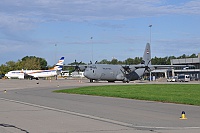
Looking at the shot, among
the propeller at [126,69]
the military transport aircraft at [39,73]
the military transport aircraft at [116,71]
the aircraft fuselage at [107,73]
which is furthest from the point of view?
the military transport aircraft at [39,73]

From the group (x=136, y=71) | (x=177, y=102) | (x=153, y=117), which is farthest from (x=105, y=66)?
(x=153, y=117)

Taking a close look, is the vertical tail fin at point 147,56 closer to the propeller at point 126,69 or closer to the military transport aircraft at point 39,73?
the propeller at point 126,69

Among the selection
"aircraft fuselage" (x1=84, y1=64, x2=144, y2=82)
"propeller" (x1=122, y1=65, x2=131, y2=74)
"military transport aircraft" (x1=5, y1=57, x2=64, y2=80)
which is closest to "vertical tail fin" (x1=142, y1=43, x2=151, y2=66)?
"aircraft fuselage" (x1=84, y1=64, x2=144, y2=82)

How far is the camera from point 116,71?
68188 mm

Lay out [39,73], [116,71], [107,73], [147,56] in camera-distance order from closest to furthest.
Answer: [107,73], [116,71], [147,56], [39,73]

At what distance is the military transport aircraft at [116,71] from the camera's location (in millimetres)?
65250

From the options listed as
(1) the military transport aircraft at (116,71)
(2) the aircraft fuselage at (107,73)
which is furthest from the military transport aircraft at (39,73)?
(2) the aircraft fuselage at (107,73)

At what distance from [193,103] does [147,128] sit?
9.81 m

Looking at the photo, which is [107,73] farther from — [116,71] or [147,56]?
[147,56]

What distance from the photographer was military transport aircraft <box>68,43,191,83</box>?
6525 centimetres

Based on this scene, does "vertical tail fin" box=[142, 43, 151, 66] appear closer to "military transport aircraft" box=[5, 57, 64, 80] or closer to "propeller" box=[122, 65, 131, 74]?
"propeller" box=[122, 65, 131, 74]

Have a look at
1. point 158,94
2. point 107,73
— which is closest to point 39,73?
point 107,73

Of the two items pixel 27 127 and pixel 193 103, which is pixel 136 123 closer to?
pixel 27 127

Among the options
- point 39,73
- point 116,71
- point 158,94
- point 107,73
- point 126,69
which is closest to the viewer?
point 158,94
